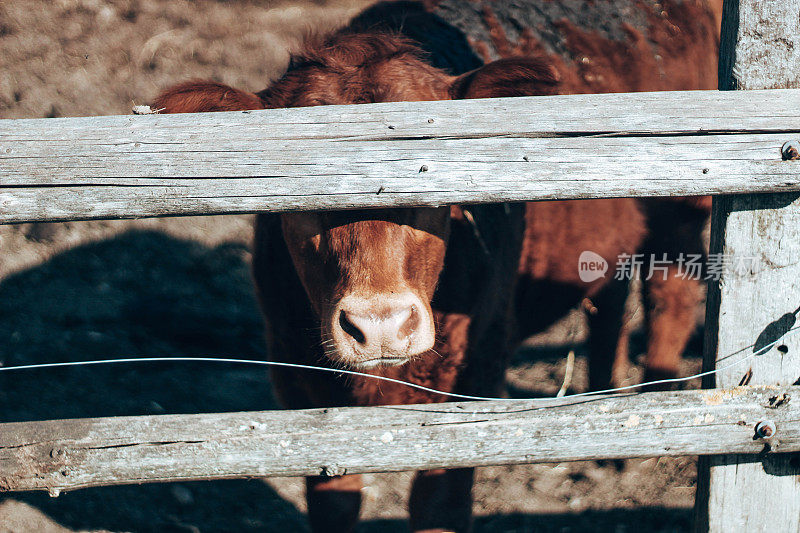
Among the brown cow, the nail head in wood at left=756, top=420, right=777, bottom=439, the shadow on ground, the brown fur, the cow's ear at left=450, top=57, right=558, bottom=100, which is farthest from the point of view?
the shadow on ground

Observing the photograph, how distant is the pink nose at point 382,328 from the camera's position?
171cm

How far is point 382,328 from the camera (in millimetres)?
1712

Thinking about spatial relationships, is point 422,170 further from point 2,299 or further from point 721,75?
point 2,299

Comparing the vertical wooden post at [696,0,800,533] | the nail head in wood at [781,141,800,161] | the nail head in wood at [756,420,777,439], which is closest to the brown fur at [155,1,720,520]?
the vertical wooden post at [696,0,800,533]

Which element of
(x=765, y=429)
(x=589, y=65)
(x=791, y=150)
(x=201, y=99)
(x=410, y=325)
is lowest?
(x=765, y=429)

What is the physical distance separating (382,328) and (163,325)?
232 cm

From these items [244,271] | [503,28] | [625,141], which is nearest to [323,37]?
[503,28]

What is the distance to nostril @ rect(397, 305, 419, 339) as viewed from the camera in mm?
1758

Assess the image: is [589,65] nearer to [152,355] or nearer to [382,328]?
[382,328]

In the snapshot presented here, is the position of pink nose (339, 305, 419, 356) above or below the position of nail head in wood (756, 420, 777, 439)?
above

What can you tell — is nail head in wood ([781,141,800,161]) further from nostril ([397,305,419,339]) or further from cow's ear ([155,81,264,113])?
cow's ear ([155,81,264,113])

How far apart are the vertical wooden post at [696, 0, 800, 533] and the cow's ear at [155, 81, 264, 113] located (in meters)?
1.37

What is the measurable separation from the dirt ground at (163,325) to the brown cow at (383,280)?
2.15 ft

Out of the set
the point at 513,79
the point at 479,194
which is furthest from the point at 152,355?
the point at 479,194
